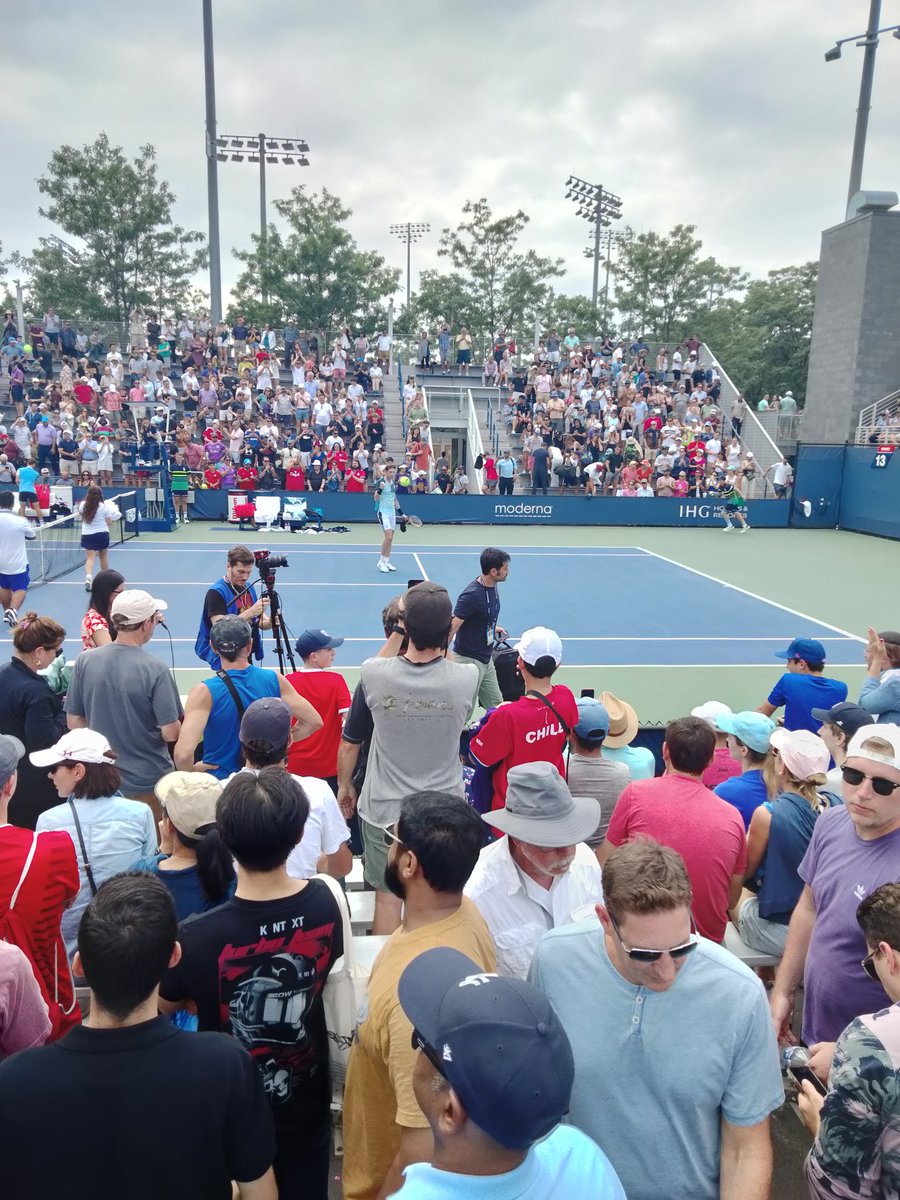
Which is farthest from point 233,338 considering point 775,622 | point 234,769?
point 234,769

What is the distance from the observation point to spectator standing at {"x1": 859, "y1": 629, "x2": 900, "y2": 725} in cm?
574

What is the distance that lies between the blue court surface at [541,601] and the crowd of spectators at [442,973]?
7681mm

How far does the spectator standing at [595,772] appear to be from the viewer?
15.6 ft

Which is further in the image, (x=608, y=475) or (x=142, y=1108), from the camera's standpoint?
(x=608, y=475)

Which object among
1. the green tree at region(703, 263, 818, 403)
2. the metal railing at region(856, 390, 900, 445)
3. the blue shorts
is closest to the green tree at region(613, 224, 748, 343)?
the green tree at region(703, 263, 818, 403)

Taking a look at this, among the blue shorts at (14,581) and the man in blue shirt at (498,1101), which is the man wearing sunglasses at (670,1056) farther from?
the blue shorts at (14,581)

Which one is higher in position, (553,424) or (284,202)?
(284,202)

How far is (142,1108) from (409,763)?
234cm

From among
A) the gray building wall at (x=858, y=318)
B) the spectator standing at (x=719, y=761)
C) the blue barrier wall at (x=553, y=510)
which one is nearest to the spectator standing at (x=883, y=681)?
the spectator standing at (x=719, y=761)

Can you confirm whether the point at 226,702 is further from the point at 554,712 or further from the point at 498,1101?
the point at 498,1101

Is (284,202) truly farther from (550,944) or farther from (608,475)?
(550,944)

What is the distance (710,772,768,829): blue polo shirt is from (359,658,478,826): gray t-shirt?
1.45 meters

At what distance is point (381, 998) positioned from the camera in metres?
2.25

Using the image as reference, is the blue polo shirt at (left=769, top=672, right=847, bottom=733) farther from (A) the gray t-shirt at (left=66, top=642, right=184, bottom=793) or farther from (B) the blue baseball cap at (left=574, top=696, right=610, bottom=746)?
(A) the gray t-shirt at (left=66, top=642, right=184, bottom=793)
